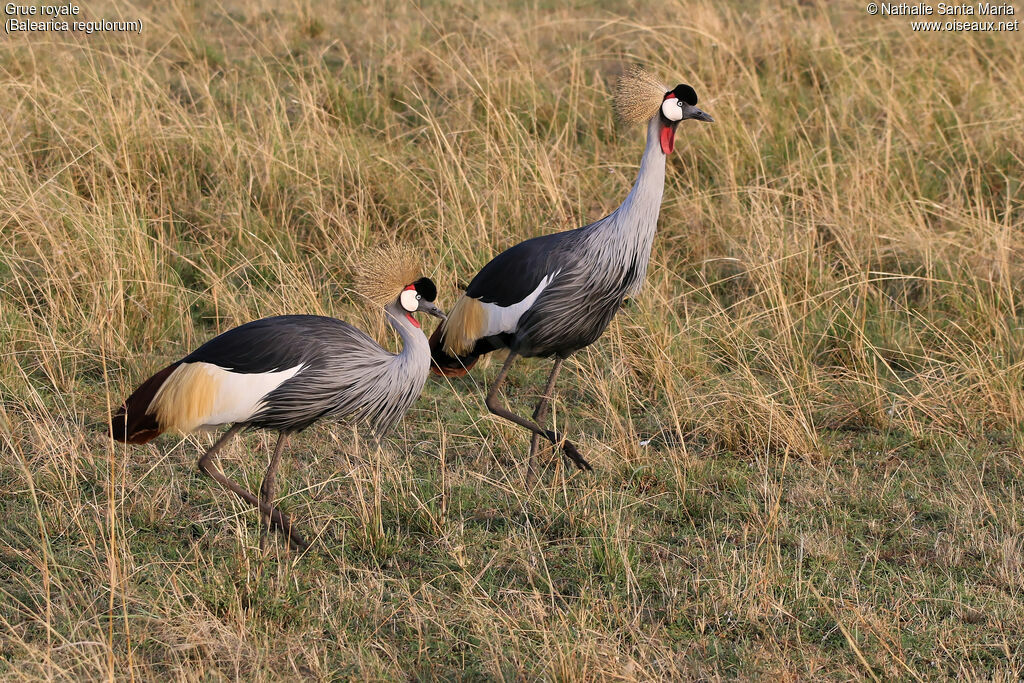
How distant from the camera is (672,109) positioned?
407cm

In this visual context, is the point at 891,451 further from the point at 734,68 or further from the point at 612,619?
the point at 734,68

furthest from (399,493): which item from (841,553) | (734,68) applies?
(734,68)

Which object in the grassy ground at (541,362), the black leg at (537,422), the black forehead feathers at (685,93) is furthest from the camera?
the black forehead feathers at (685,93)

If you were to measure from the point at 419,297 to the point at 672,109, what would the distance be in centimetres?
111

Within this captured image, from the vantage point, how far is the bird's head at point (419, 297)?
3.60 m

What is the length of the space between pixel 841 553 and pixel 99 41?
492 cm

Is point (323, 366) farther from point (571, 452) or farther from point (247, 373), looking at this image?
point (571, 452)

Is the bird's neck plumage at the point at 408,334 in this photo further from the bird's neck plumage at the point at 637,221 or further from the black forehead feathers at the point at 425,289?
the bird's neck plumage at the point at 637,221

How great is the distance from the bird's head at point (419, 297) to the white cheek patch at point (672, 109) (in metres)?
1.04

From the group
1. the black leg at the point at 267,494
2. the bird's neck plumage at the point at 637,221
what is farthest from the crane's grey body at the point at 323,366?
the bird's neck plumage at the point at 637,221

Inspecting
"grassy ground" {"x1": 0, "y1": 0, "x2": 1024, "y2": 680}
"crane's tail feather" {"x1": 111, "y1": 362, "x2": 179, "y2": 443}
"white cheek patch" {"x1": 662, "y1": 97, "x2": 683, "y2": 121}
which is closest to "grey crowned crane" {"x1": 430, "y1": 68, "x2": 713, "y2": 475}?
"white cheek patch" {"x1": 662, "y1": 97, "x2": 683, "y2": 121}

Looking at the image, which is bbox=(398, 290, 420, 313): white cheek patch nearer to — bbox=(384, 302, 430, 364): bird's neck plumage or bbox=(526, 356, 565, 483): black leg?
bbox=(384, 302, 430, 364): bird's neck plumage

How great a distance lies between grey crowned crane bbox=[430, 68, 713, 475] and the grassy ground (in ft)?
0.91

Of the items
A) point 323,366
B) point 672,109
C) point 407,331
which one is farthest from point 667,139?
point 323,366
